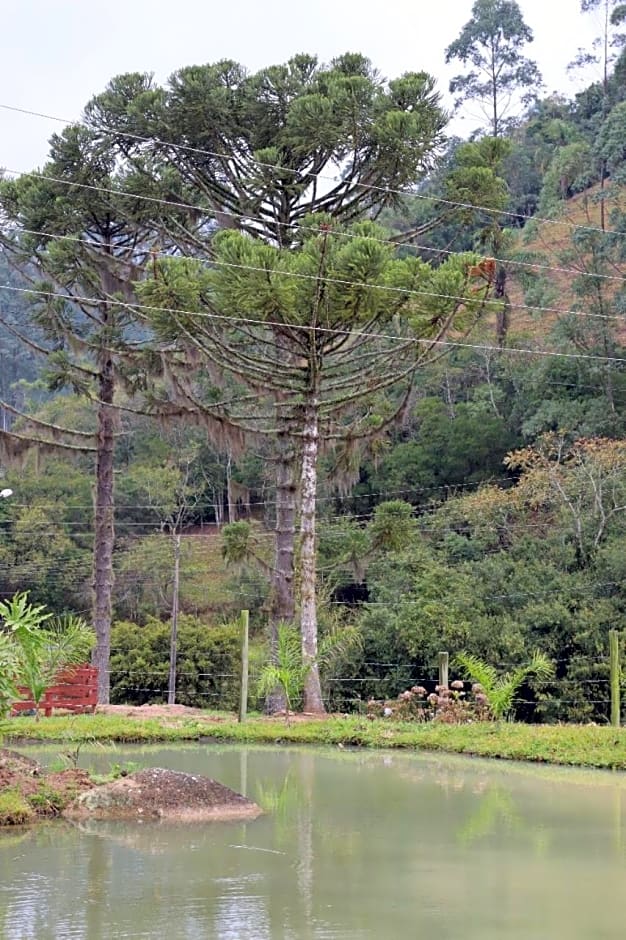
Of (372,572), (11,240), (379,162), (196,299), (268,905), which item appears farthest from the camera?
(372,572)

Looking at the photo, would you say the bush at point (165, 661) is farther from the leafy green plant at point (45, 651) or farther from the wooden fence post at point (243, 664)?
the leafy green plant at point (45, 651)

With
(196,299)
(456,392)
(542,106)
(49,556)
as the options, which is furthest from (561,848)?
(542,106)

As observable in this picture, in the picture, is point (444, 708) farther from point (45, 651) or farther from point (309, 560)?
point (45, 651)

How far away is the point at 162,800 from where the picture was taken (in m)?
8.32

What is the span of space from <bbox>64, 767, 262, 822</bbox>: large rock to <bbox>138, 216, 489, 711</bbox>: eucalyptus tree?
646 cm

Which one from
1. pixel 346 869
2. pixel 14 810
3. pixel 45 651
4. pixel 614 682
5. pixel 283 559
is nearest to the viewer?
pixel 346 869

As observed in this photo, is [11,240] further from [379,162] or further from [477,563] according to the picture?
[477,563]

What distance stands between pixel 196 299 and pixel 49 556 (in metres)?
21.4

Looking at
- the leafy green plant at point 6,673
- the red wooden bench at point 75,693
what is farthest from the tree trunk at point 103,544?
the leafy green plant at point 6,673

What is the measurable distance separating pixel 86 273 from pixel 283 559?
7051 mm

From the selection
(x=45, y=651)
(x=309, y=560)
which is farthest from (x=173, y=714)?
(x=45, y=651)

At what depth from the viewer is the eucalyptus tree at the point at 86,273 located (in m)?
22.0

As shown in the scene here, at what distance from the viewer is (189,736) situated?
1366cm

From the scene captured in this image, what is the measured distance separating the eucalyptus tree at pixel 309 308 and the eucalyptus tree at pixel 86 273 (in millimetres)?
4005
